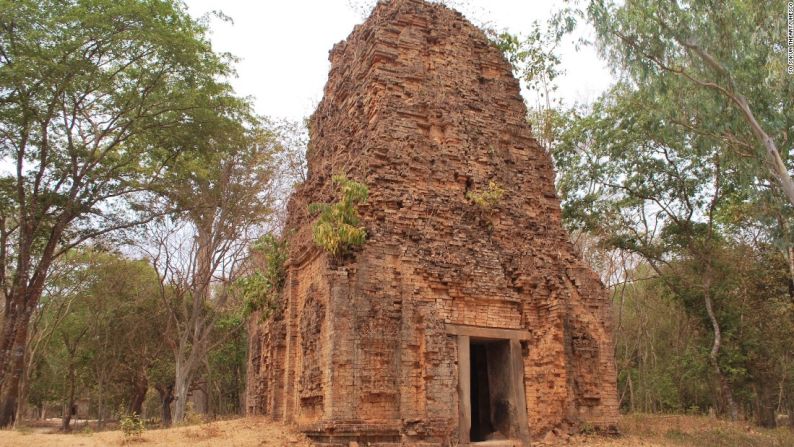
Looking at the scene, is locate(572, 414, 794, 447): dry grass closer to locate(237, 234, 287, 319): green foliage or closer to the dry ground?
the dry ground

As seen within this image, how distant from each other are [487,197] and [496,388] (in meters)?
3.83

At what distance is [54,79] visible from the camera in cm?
1307

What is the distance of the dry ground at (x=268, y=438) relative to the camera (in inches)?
438

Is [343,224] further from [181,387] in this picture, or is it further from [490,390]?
[181,387]

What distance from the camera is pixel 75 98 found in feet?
46.2

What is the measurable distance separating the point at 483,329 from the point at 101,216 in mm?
11726

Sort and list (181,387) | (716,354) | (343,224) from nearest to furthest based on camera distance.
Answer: (343,224) → (716,354) → (181,387)

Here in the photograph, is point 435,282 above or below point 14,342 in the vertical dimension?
above

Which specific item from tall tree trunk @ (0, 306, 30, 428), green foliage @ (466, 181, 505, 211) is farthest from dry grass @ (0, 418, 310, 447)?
green foliage @ (466, 181, 505, 211)

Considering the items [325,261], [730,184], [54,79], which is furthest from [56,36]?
[730,184]

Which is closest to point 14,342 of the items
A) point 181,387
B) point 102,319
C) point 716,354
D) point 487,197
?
point 181,387

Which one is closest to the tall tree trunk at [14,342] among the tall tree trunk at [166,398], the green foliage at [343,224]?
the green foliage at [343,224]

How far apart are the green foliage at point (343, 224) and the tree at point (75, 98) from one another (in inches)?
228

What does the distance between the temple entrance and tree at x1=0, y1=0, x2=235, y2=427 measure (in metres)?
9.04
